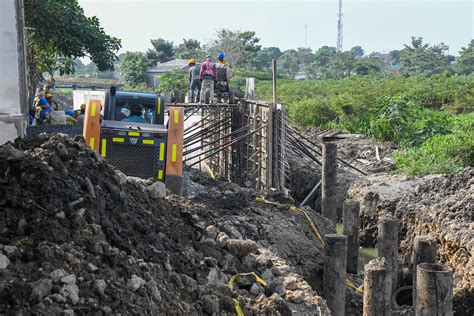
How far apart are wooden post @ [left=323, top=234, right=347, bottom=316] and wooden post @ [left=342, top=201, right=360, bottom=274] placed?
3.95 m

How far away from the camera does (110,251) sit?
840cm

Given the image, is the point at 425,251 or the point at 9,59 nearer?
the point at 425,251

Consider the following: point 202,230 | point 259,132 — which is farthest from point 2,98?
point 259,132

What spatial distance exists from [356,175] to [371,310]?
47.3 feet

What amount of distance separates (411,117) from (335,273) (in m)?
22.0

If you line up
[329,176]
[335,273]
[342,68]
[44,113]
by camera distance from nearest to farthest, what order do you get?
[335,273] → [329,176] → [44,113] → [342,68]

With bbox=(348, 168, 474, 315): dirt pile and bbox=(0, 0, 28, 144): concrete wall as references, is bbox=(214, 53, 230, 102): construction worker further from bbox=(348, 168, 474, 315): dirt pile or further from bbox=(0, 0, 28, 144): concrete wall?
bbox=(0, 0, 28, 144): concrete wall

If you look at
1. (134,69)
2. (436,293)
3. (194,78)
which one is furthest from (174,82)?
(436,293)

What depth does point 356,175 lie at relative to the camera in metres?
26.2

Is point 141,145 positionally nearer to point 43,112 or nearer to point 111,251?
point 43,112

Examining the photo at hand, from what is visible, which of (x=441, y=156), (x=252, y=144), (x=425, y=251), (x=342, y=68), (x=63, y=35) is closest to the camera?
(x=425, y=251)

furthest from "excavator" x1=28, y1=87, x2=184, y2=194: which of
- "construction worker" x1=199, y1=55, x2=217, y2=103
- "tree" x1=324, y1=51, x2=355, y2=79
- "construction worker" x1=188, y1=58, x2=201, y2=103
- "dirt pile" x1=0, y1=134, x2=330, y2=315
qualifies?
"tree" x1=324, y1=51, x2=355, y2=79

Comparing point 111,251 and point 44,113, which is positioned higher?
point 44,113

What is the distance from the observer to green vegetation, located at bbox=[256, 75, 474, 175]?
26.0m
